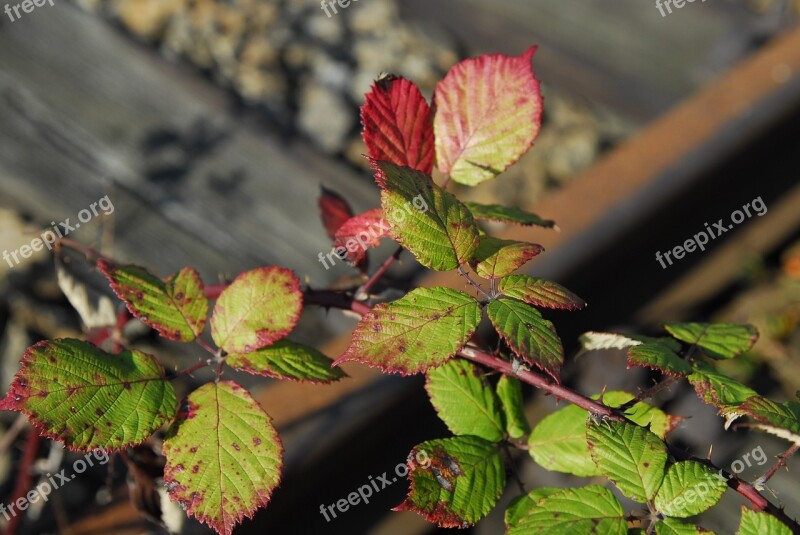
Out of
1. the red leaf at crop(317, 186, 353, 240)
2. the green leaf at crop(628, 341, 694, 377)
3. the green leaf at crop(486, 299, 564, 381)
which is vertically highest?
the red leaf at crop(317, 186, 353, 240)

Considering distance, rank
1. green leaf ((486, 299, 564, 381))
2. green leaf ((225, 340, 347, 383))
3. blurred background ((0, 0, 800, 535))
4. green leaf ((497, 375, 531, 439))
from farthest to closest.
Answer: blurred background ((0, 0, 800, 535)), green leaf ((497, 375, 531, 439)), green leaf ((225, 340, 347, 383)), green leaf ((486, 299, 564, 381))

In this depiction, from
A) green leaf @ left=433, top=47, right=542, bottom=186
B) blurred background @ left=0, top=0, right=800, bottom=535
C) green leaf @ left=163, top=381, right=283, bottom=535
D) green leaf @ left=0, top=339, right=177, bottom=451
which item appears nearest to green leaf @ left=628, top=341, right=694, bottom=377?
green leaf @ left=433, top=47, right=542, bottom=186

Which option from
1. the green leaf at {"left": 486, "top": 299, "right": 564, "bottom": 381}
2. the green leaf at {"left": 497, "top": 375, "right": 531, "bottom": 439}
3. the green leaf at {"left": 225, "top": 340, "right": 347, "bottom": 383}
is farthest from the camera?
the green leaf at {"left": 497, "top": 375, "right": 531, "bottom": 439}

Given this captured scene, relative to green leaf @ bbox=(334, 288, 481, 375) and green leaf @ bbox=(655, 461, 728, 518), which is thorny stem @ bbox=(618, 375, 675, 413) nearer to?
green leaf @ bbox=(655, 461, 728, 518)

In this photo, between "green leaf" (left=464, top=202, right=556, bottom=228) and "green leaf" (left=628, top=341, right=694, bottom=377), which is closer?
"green leaf" (left=628, top=341, right=694, bottom=377)

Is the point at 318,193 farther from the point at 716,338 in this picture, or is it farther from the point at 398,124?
the point at 716,338

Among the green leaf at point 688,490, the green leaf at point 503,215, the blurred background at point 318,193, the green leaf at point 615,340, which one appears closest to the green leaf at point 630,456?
the green leaf at point 688,490

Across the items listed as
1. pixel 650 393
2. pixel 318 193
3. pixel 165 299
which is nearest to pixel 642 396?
pixel 650 393
